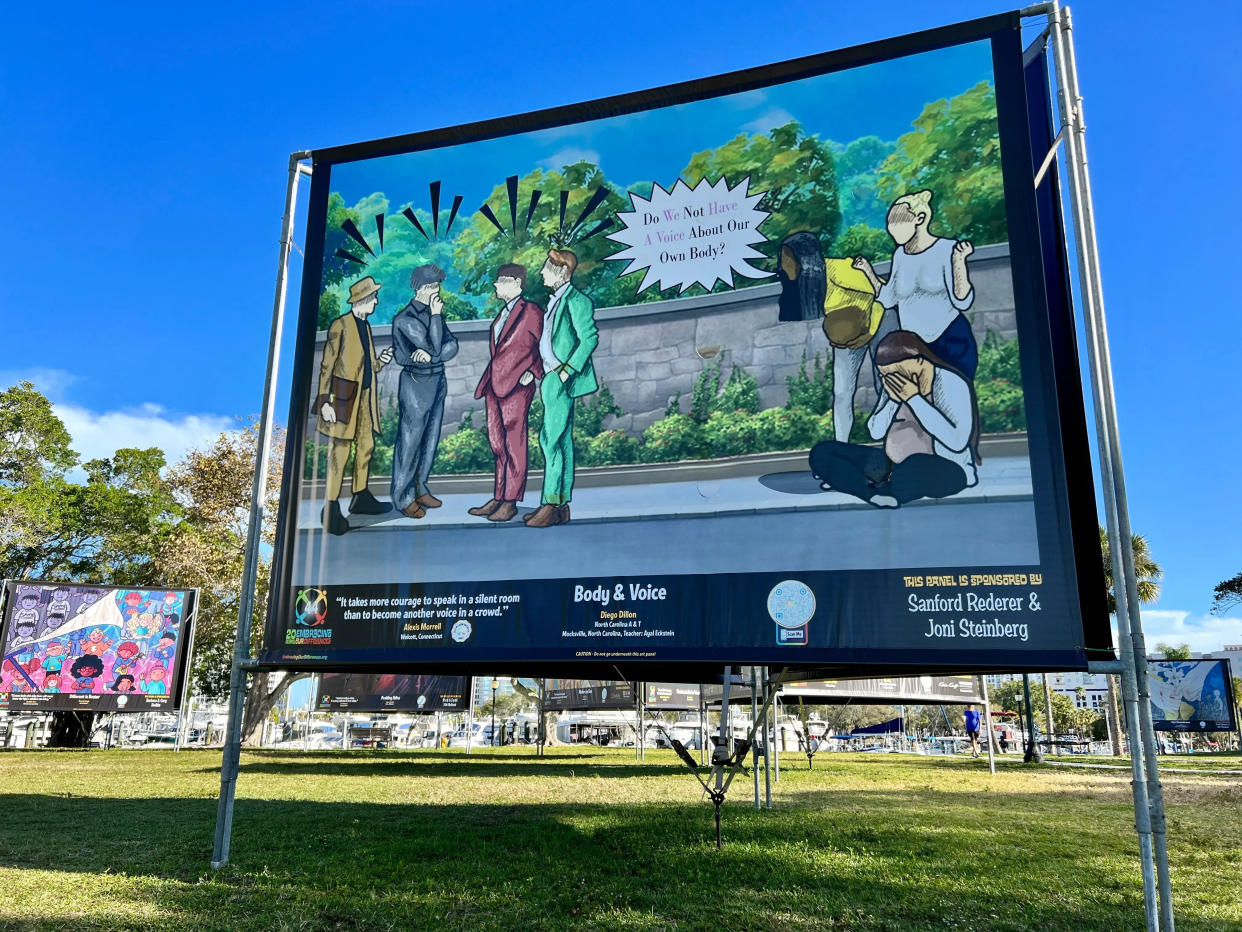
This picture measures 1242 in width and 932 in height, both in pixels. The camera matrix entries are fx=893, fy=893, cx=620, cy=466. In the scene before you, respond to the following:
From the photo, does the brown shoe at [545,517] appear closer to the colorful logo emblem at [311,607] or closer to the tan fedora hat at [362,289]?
the colorful logo emblem at [311,607]

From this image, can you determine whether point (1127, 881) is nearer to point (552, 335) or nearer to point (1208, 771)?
point (552, 335)

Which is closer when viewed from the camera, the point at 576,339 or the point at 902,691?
the point at 576,339

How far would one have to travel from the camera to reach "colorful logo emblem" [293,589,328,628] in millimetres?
9453

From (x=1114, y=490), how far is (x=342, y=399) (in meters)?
7.72

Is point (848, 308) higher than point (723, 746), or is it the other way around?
point (848, 308)

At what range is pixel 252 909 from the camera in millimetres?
6848

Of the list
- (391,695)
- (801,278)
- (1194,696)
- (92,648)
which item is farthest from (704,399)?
(1194,696)

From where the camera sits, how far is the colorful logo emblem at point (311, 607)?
9.45 metres

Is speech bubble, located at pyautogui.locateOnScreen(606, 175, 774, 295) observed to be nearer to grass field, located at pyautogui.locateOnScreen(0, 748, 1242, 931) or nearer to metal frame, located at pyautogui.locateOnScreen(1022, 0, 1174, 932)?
metal frame, located at pyautogui.locateOnScreen(1022, 0, 1174, 932)

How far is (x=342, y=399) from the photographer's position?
33.1 ft

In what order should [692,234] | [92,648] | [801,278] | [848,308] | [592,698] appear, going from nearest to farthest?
[848,308]
[801,278]
[692,234]
[92,648]
[592,698]

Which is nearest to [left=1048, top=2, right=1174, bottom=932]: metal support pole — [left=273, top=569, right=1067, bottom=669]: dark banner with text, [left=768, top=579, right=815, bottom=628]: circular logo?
[left=273, top=569, right=1067, bottom=669]: dark banner with text

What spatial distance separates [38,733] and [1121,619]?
132 feet

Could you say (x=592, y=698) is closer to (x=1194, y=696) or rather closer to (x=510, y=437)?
(x=510, y=437)
